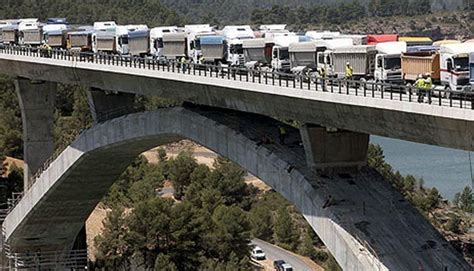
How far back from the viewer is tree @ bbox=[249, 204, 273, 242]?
55.9m

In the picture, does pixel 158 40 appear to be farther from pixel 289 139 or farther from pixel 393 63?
pixel 393 63

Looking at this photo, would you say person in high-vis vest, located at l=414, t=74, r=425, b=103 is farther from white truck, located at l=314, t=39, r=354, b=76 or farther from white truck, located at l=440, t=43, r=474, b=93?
white truck, located at l=314, t=39, r=354, b=76

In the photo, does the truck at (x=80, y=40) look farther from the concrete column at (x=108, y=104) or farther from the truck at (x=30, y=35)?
the truck at (x=30, y=35)

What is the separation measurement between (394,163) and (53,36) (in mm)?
37851

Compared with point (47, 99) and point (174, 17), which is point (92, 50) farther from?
point (174, 17)

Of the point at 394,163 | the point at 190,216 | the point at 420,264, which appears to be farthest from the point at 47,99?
the point at 394,163

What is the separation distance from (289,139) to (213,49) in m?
4.92

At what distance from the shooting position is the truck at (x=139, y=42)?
132 feet

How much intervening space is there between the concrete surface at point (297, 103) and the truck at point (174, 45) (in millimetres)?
1181

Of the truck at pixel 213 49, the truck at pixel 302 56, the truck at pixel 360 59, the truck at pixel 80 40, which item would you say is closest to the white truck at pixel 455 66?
the truck at pixel 360 59

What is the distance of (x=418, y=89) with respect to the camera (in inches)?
915

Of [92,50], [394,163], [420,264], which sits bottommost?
[394,163]

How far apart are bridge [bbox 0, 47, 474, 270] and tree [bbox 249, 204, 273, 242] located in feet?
40.3

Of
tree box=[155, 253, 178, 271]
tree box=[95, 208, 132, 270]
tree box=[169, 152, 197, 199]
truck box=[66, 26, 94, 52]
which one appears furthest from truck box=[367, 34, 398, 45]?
tree box=[169, 152, 197, 199]
